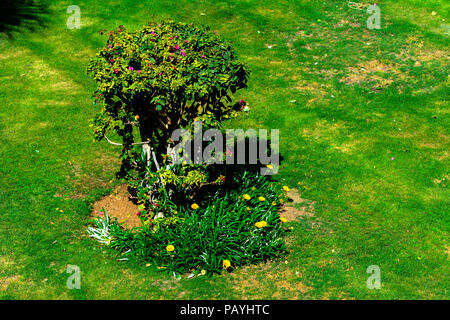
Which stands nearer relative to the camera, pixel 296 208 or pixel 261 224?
pixel 261 224

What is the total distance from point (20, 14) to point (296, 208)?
1254cm

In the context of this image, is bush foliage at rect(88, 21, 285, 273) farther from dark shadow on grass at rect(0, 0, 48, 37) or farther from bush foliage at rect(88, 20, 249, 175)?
dark shadow on grass at rect(0, 0, 48, 37)

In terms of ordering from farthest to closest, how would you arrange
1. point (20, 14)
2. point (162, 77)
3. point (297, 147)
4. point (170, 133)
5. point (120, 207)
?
1. point (20, 14)
2. point (297, 147)
3. point (120, 207)
4. point (170, 133)
5. point (162, 77)

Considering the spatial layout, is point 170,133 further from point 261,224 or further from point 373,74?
point 373,74

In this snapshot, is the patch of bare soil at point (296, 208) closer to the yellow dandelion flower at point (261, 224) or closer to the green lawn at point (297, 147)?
the green lawn at point (297, 147)

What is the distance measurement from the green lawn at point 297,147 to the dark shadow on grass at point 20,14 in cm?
27

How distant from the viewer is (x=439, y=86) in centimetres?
1340

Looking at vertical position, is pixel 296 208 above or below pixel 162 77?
below

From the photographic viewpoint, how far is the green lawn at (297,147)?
7.65 metres

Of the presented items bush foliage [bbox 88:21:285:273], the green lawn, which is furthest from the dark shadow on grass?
bush foliage [bbox 88:21:285:273]

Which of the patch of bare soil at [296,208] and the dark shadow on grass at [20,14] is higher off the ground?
the dark shadow on grass at [20,14]

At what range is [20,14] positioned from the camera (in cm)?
1683

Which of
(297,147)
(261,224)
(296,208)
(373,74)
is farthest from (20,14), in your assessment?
(261,224)

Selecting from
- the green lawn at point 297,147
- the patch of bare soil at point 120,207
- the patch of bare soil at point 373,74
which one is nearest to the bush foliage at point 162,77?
the patch of bare soil at point 120,207
